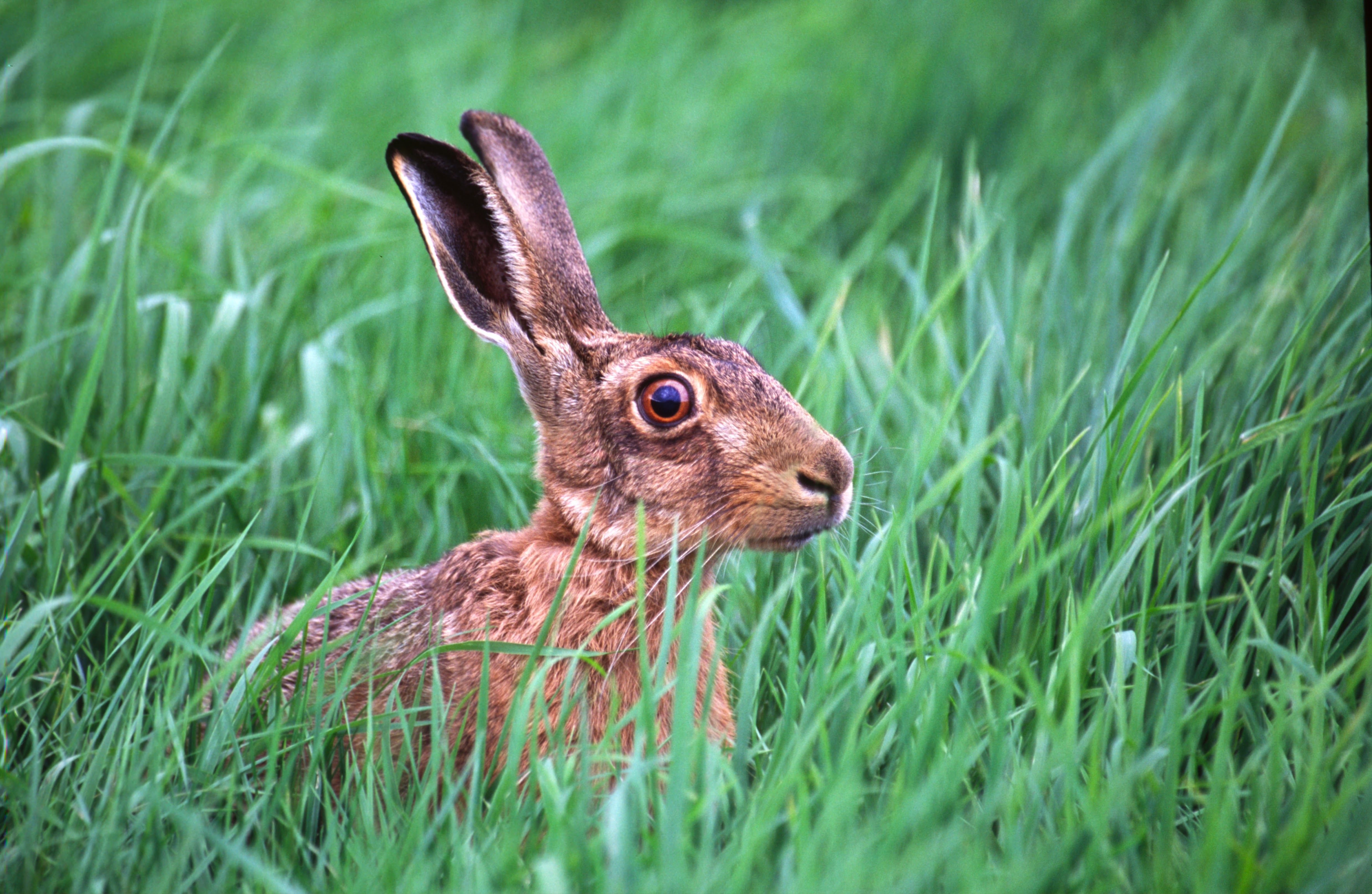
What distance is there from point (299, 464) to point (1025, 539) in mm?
2556

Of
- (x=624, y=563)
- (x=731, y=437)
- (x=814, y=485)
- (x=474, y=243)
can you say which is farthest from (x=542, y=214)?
(x=814, y=485)

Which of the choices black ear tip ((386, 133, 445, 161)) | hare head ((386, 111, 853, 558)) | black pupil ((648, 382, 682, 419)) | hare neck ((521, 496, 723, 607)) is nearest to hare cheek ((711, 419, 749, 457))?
hare head ((386, 111, 853, 558))

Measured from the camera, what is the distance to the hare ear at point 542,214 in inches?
129

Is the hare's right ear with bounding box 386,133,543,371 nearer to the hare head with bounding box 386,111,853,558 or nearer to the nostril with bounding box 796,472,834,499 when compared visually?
the hare head with bounding box 386,111,853,558

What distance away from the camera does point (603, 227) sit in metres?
5.26

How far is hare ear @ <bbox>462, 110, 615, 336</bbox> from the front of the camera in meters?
3.27

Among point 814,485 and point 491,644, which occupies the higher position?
point 814,485

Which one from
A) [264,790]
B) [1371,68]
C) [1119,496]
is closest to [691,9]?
[1371,68]

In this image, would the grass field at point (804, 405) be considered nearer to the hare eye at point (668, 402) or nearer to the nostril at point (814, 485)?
the nostril at point (814, 485)

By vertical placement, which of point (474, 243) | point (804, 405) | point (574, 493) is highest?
Answer: point (474, 243)

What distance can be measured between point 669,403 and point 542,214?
0.79m

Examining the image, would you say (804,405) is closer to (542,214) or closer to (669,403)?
(669,403)

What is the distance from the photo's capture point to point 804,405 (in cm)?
379

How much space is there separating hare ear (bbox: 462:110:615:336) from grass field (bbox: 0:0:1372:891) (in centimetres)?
68
